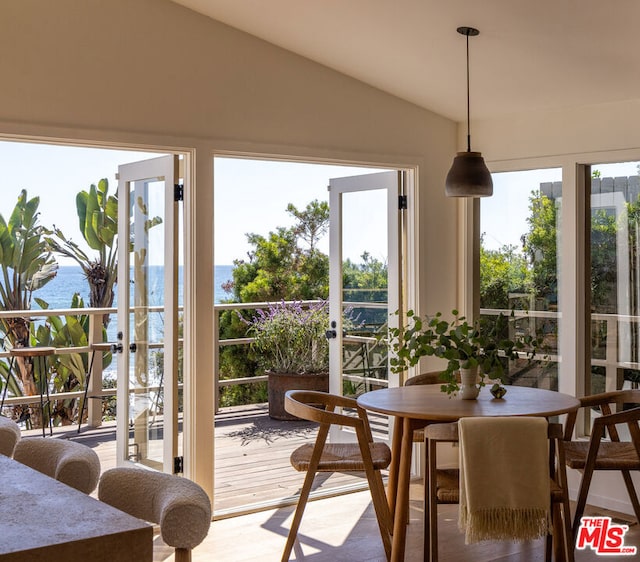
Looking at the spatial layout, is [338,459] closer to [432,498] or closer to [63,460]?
[432,498]

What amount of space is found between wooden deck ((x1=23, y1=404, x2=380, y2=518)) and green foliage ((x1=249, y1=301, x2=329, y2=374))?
55 cm

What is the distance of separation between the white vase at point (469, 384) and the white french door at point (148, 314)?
161 centimetres

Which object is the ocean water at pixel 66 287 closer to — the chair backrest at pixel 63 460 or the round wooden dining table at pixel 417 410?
the round wooden dining table at pixel 417 410

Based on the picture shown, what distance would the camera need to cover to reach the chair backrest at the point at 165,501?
36.1 inches

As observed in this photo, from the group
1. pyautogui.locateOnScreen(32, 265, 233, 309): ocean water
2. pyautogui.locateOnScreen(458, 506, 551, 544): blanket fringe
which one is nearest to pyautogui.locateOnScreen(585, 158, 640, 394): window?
pyautogui.locateOnScreen(458, 506, 551, 544): blanket fringe

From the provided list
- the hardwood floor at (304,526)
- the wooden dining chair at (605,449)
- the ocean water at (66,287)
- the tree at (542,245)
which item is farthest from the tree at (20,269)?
the ocean water at (66,287)

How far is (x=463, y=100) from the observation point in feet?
17.0

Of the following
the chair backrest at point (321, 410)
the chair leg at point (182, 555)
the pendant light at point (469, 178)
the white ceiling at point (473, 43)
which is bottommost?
the chair backrest at point (321, 410)

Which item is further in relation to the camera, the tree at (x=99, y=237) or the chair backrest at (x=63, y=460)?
the tree at (x=99, y=237)

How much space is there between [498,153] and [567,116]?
55 cm

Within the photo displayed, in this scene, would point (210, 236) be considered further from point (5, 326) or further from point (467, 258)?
point (5, 326)

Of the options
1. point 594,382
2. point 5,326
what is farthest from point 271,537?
point 5,326

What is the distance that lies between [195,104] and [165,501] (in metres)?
3.69

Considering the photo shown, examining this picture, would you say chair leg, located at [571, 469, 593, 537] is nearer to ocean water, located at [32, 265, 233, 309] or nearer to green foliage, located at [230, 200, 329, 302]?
green foliage, located at [230, 200, 329, 302]
